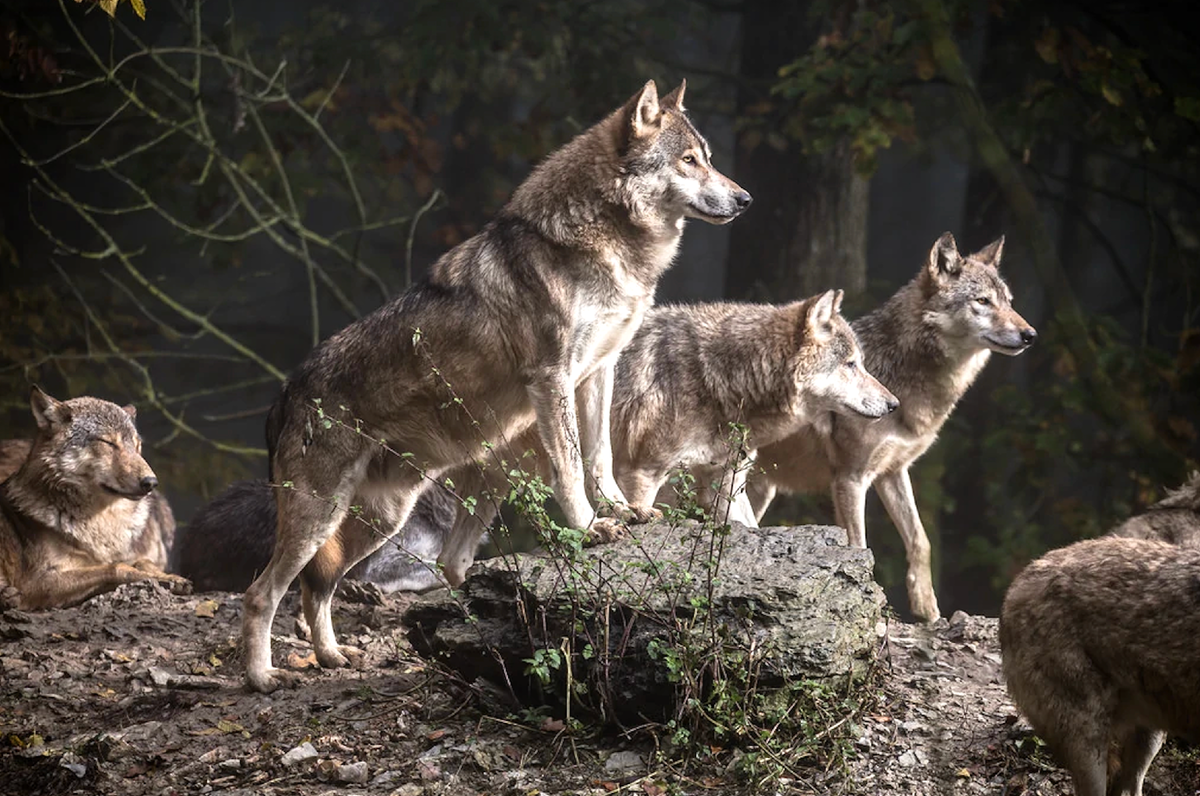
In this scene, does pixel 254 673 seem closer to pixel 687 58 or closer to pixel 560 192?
pixel 560 192

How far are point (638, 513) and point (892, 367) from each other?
2460 millimetres

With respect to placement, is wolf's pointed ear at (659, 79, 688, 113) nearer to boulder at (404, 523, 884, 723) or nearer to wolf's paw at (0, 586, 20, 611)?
boulder at (404, 523, 884, 723)

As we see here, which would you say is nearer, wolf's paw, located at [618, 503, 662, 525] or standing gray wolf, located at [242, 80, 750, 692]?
wolf's paw, located at [618, 503, 662, 525]

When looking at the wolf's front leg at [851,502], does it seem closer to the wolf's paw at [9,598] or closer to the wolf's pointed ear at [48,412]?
the wolf's pointed ear at [48,412]

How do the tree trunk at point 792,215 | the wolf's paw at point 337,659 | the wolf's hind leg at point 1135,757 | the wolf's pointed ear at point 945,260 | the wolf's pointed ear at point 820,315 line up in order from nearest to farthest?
1. the wolf's hind leg at point 1135,757
2. the wolf's paw at point 337,659
3. the wolf's pointed ear at point 820,315
4. the wolf's pointed ear at point 945,260
5. the tree trunk at point 792,215

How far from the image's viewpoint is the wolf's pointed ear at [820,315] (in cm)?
632

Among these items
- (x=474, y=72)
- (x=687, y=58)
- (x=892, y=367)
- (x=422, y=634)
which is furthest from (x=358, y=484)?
(x=687, y=58)

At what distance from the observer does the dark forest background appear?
9.47 meters

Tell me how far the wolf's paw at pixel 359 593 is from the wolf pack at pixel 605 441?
45 centimetres

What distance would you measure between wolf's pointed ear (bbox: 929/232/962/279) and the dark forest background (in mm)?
2267

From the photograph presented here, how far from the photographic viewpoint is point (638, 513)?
5.25m

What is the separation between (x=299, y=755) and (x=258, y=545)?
282cm

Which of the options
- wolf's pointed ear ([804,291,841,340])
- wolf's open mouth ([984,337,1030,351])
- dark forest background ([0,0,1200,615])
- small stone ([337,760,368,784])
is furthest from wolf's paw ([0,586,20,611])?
wolf's open mouth ([984,337,1030,351])

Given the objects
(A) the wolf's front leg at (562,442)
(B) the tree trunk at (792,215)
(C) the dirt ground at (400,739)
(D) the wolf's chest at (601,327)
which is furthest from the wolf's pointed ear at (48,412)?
(B) the tree trunk at (792,215)
